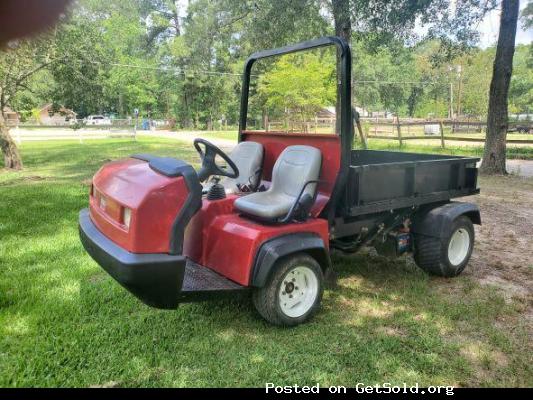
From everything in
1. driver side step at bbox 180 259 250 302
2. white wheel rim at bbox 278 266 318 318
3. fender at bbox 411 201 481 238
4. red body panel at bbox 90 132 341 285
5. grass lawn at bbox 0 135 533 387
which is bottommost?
grass lawn at bbox 0 135 533 387

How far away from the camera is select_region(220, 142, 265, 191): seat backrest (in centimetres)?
432

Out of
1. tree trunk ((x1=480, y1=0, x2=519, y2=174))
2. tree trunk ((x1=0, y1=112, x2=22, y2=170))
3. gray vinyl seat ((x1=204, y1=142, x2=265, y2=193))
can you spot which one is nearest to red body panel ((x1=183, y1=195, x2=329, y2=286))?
gray vinyl seat ((x1=204, y1=142, x2=265, y2=193))

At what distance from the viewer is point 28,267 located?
443cm

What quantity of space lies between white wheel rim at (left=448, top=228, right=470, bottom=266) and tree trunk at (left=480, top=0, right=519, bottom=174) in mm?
7913

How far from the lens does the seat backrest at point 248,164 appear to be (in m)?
4.32

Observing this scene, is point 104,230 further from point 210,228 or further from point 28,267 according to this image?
point 28,267

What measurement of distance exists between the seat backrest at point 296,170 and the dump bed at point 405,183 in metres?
0.30

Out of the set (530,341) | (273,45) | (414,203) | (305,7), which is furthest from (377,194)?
(273,45)

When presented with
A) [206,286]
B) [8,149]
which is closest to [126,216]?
[206,286]

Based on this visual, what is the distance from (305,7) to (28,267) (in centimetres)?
1037

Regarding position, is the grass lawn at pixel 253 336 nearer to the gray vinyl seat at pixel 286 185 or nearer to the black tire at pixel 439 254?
the black tire at pixel 439 254

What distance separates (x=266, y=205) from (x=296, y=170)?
0.50 m

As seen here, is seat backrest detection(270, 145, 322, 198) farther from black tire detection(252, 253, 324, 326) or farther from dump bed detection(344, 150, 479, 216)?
black tire detection(252, 253, 324, 326)

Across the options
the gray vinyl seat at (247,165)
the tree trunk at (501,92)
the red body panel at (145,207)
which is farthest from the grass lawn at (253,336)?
the tree trunk at (501,92)
